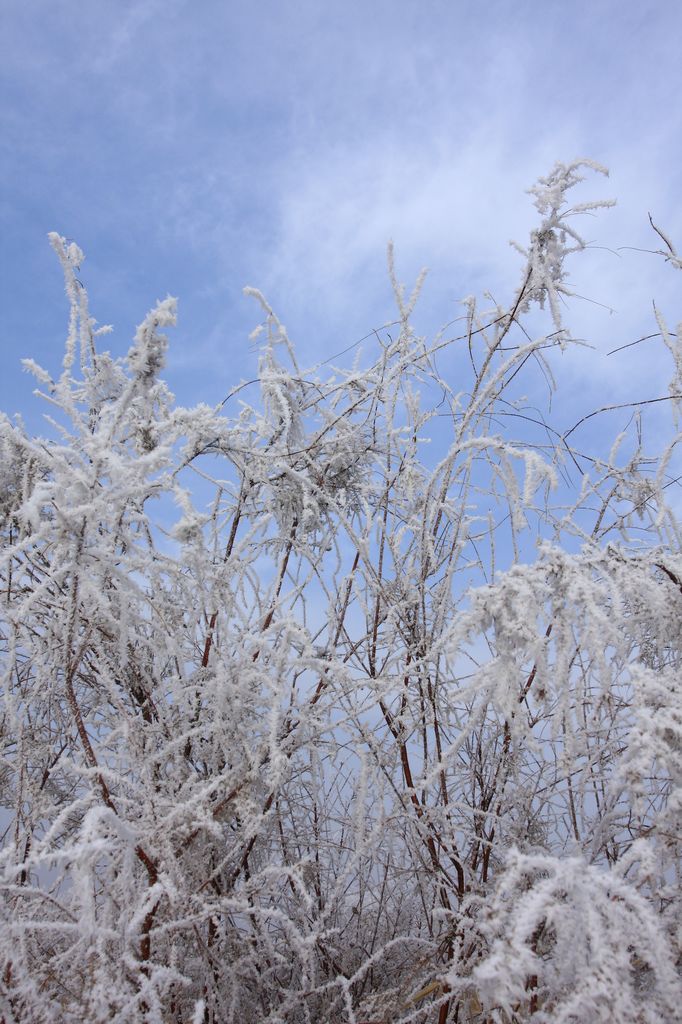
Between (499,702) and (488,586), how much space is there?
24 centimetres

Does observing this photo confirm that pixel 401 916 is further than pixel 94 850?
Yes

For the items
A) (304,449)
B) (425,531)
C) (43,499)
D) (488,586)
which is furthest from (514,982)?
(304,449)

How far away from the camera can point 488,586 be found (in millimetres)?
1591

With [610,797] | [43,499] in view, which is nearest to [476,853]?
[610,797]

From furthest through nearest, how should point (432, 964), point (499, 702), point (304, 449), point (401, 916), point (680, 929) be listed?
point (401, 916), point (304, 449), point (432, 964), point (499, 702), point (680, 929)

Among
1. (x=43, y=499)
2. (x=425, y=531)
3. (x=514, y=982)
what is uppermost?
(x=425, y=531)

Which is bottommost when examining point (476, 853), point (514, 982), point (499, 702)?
point (514, 982)

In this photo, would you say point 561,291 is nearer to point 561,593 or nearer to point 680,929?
point 561,593

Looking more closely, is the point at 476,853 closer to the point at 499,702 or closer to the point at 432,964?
the point at 432,964

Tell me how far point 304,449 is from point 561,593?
0.96 meters

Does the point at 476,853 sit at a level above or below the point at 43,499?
below

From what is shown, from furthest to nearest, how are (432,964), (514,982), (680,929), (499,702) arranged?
(432,964), (499,702), (680,929), (514,982)

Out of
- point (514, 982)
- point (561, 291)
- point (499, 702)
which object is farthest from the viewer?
point (561, 291)

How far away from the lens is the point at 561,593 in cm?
158
